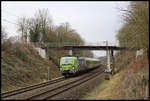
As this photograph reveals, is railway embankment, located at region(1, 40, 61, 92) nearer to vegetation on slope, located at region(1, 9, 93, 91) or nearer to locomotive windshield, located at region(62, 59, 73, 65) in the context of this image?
vegetation on slope, located at region(1, 9, 93, 91)

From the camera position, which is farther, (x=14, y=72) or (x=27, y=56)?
(x=27, y=56)

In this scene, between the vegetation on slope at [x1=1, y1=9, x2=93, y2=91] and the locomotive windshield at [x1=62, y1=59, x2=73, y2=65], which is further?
the locomotive windshield at [x1=62, y1=59, x2=73, y2=65]

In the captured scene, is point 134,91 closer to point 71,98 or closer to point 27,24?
point 71,98

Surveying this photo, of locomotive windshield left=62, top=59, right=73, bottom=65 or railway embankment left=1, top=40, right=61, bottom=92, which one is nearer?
railway embankment left=1, top=40, right=61, bottom=92

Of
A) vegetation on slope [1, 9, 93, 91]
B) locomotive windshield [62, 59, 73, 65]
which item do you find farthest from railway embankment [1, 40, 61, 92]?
locomotive windshield [62, 59, 73, 65]

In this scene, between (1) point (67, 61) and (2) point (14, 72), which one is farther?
(1) point (67, 61)

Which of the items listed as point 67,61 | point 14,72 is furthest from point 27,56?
point 14,72

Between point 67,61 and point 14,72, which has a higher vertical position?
point 67,61

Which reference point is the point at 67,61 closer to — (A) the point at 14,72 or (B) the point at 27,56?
(B) the point at 27,56

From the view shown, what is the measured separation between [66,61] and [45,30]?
20.7m

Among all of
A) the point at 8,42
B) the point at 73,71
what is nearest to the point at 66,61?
the point at 73,71

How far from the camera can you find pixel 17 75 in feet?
81.0

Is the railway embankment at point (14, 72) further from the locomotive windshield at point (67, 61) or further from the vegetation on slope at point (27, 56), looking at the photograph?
the locomotive windshield at point (67, 61)

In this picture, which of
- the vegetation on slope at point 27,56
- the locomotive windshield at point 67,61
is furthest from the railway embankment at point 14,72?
the locomotive windshield at point 67,61
